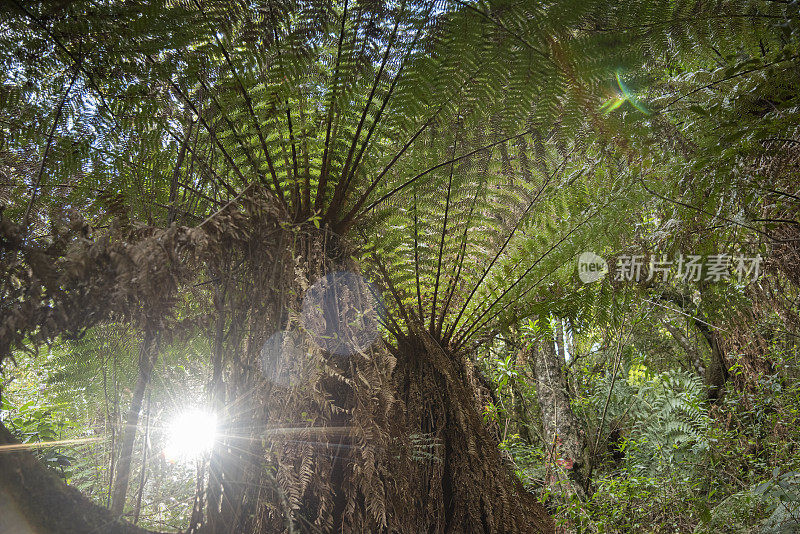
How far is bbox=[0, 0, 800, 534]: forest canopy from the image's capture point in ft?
3.48

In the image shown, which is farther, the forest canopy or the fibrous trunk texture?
the fibrous trunk texture

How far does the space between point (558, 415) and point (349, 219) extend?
301 cm

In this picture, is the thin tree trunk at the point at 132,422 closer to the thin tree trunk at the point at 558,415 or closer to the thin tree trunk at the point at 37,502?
the thin tree trunk at the point at 37,502

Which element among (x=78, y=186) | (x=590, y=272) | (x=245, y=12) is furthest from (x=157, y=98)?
(x=590, y=272)

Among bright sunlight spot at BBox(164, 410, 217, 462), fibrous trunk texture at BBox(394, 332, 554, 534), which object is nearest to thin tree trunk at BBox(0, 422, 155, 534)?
bright sunlight spot at BBox(164, 410, 217, 462)

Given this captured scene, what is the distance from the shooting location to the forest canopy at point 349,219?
1060mm

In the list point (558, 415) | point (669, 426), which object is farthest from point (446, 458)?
point (669, 426)

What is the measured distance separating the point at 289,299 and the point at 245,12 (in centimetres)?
92

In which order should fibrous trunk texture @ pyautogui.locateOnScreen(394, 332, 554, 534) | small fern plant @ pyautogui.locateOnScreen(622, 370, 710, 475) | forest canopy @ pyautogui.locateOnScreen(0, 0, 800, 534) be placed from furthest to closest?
small fern plant @ pyautogui.locateOnScreen(622, 370, 710, 475), fibrous trunk texture @ pyautogui.locateOnScreen(394, 332, 554, 534), forest canopy @ pyautogui.locateOnScreen(0, 0, 800, 534)

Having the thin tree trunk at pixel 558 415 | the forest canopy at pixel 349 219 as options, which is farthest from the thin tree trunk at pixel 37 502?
the thin tree trunk at pixel 558 415

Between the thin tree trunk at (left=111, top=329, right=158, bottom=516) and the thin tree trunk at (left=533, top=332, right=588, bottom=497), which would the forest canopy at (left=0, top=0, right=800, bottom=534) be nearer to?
the thin tree trunk at (left=111, top=329, right=158, bottom=516)

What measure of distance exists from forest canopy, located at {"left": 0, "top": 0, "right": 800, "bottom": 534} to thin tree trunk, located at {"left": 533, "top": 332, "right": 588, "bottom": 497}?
2.31 feet

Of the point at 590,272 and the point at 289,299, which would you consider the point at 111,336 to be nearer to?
the point at 289,299

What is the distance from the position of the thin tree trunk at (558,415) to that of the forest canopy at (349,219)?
27.7 inches
